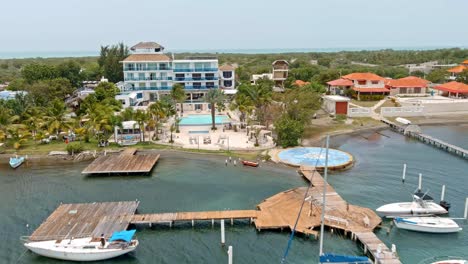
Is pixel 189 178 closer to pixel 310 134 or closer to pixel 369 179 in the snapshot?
pixel 369 179

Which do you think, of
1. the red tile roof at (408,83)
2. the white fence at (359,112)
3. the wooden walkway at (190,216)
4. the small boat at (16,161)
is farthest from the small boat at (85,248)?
the red tile roof at (408,83)

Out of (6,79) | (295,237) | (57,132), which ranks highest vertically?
(6,79)

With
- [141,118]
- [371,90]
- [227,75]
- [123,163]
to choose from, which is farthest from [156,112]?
[371,90]

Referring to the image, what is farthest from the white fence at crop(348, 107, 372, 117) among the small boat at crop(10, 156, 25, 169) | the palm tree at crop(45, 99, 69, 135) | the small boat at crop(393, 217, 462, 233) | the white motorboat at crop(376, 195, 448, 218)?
the small boat at crop(10, 156, 25, 169)

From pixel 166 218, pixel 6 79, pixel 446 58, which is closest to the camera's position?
pixel 166 218

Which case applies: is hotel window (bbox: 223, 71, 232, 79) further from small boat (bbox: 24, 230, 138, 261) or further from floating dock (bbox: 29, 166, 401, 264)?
small boat (bbox: 24, 230, 138, 261)

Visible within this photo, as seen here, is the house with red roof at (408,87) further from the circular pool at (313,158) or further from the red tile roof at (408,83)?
the circular pool at (313,158)

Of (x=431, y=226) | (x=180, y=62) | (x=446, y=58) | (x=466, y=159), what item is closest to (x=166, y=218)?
(x=431, y=226)

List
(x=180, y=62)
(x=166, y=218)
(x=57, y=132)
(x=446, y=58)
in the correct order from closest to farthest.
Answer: (x=166, y=218) < (x=57, y=132) < (x=180, y=62) < (x=446, y=58)
